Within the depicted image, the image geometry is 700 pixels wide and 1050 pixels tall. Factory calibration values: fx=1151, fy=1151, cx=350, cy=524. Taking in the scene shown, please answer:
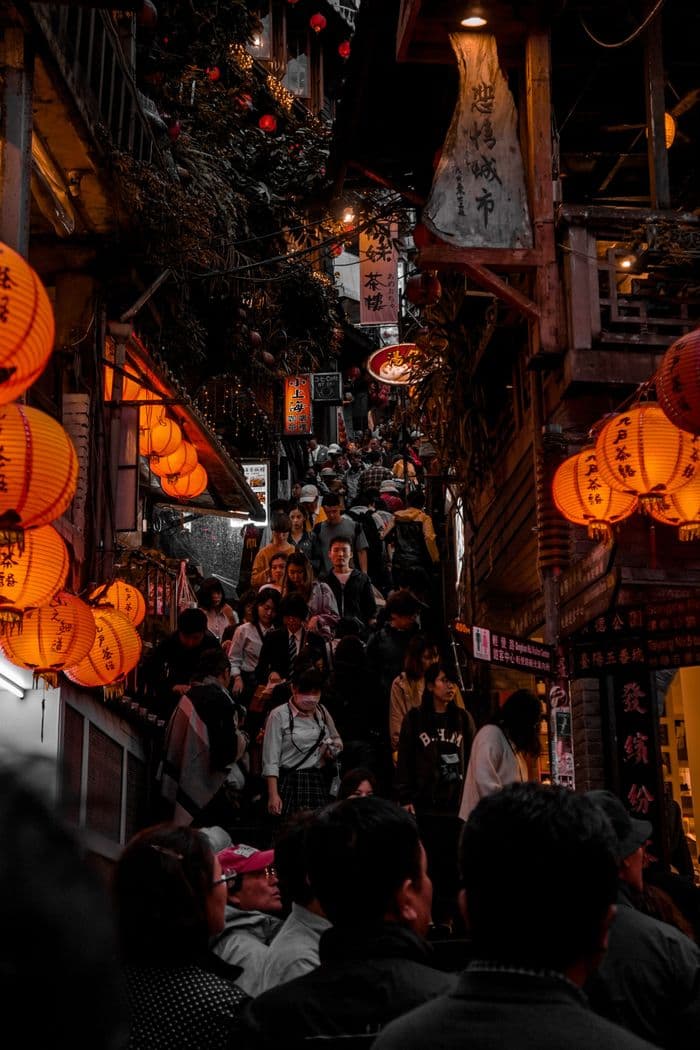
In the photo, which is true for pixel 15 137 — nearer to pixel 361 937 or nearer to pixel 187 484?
pixel 187 484

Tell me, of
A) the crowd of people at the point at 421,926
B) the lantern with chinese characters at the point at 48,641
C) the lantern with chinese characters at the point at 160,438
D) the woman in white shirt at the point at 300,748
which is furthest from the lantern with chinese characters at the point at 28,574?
the lantern with chinese characters at the point at 160,438

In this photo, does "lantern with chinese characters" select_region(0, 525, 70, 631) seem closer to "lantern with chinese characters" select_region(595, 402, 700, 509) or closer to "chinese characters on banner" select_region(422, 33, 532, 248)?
"lantern with chinese characters" select_region(595, 402, 700, 509)

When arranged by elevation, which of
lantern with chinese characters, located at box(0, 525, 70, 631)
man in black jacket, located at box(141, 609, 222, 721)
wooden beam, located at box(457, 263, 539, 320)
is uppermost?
wooden beam, located at box(457, 263, 539, 320)

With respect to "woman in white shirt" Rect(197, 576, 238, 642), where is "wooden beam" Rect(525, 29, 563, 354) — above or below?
above

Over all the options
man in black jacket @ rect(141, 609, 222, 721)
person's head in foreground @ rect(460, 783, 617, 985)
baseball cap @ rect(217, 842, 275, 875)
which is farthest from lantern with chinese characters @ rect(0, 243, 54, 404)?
man in black jacket @ rect(141, 609, 222, 721)

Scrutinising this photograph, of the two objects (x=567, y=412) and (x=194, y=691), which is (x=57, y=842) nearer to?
(x=194, y=691)

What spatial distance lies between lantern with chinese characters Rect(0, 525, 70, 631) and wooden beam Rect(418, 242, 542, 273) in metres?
4.92

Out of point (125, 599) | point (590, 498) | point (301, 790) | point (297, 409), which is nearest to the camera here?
point (590, 498)

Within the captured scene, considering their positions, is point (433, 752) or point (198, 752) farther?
point (198, 752)

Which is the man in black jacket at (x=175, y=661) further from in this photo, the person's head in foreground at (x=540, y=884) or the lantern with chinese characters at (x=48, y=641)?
the person's head in foreground at (x=540, y=884)

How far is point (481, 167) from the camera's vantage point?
1215 centimetres

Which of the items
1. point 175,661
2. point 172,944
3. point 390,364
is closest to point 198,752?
point 175,661

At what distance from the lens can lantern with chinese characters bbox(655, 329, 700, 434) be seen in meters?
8.00

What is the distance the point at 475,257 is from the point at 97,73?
448 centimetres
